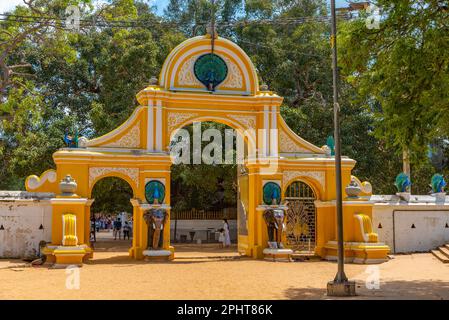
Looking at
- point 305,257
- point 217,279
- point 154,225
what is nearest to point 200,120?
point 154,225

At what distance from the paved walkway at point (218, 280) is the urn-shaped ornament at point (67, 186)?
2.16m

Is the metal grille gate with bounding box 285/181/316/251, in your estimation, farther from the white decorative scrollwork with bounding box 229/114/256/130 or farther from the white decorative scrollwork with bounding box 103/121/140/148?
the white decorative scrollwork with bounding box 103/121/140/148

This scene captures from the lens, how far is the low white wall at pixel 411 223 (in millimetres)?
20534

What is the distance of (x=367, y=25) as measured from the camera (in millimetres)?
11922

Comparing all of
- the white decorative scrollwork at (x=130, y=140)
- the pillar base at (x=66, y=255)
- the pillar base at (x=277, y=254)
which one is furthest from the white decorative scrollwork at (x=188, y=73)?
the pillar base at (x=66, y=255)

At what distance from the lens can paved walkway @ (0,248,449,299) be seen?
1063cm

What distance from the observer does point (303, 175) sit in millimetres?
19188

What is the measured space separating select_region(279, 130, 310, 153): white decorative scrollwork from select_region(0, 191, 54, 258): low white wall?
24.5ft

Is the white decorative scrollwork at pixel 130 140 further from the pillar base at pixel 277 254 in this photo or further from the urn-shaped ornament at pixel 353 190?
the urn-shaped ornament at pixel 353 190

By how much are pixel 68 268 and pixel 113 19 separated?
7.25m

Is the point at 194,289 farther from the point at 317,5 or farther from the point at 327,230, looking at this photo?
the point at 317,5

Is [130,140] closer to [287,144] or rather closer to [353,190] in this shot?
[287,144]

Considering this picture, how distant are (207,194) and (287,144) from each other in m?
11.7

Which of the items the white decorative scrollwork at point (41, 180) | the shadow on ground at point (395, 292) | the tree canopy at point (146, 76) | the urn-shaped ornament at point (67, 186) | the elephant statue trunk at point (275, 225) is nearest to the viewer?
the shadow on ground at point (395, 292)
